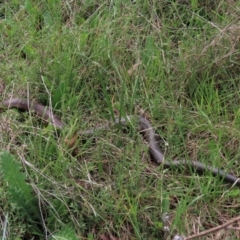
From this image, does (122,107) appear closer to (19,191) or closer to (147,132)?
(147,132)

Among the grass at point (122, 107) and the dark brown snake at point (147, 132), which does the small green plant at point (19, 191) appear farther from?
the dark brown snake at point (147, 132)

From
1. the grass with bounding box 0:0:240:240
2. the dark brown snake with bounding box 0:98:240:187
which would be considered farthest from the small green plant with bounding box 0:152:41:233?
the dark brown snake with bounding box 0:98:240:187

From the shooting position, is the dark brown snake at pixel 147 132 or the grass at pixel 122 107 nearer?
the grass at pixel 122 107

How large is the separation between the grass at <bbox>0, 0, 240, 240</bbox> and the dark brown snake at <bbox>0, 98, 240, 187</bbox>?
4 centimetres

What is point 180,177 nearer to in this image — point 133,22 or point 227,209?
point 227,209

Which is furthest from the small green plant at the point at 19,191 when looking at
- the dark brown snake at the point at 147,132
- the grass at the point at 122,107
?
the dark brown snake at the point at 147,132

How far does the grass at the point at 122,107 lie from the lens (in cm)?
242

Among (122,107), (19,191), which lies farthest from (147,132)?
(19,191)

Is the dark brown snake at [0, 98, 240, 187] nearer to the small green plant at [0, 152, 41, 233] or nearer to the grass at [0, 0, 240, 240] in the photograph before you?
the grass at [0, 0, 240, 240]

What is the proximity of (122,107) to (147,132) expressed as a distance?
0.18 m

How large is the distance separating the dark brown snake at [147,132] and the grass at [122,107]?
0.04 m

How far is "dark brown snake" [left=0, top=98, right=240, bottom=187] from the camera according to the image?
2627mm

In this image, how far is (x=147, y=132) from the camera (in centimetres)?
287

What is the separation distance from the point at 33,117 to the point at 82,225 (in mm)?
698
